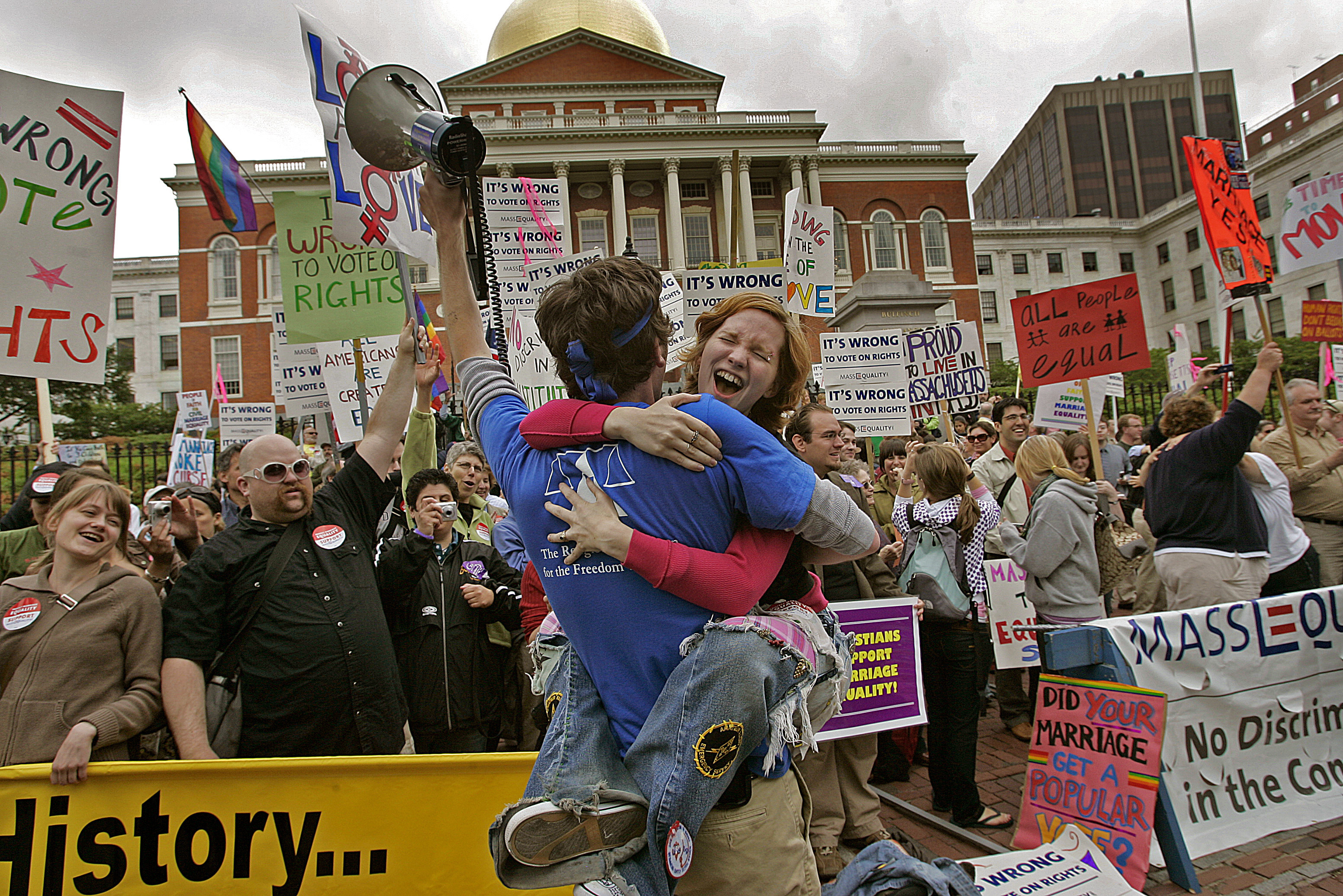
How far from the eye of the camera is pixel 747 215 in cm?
4362

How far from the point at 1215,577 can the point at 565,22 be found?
1945 inches

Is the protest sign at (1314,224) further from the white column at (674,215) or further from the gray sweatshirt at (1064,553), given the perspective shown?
the white column at (674,215)

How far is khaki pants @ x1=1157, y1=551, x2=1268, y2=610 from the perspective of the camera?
4488mm

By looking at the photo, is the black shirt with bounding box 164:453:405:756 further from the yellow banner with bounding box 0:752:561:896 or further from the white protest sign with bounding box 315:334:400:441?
the white protest sign with bounding box 315:334:400:441

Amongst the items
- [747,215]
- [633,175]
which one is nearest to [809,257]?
[747,215]

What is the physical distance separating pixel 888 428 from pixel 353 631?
637 cm

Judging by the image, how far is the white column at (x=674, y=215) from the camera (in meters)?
42.8

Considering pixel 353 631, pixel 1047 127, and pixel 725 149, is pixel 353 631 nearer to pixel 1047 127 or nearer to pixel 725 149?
pixel 725 149

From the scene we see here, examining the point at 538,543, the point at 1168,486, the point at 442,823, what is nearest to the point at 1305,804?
the point at 1168,486

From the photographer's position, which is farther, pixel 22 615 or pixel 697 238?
pixel 697 238

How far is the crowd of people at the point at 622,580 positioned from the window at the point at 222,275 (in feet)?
136

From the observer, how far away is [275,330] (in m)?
10.7

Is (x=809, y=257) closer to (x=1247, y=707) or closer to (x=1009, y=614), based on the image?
(x=1009, y=614)

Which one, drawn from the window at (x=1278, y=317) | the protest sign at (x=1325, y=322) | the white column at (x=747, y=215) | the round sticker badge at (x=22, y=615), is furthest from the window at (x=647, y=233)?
the round sticker badge at (x=22, y=615)
